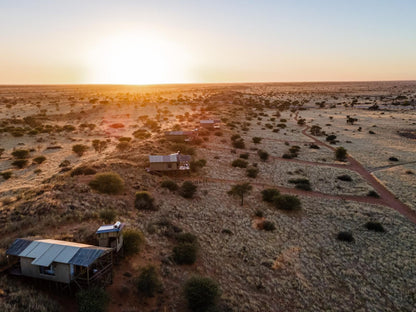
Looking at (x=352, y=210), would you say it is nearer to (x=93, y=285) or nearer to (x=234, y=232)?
(x=234, y=232)

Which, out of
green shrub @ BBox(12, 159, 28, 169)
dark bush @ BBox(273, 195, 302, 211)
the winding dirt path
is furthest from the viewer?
green shrub @ BBox(12, 159, 28, 169)

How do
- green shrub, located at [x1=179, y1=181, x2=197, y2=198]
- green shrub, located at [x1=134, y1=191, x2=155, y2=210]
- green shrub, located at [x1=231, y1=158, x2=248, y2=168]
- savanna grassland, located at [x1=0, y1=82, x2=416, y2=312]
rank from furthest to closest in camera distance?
green shrub, located at [x1=231, y1=158, x2=248, y2=168] → green shrub, located at [x1=179, y1=181, x2=197, y2=198] → green shrub, located at [x1=134, y1=191, x2=155, y2=210] → savanna grassland, located at [x1=0, y1=82, x2=416, y2=312]

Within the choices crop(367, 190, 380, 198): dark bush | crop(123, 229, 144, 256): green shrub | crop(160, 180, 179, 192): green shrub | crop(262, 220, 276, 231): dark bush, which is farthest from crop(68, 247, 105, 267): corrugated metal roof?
crop(367, 190, 380, 198): dark bush

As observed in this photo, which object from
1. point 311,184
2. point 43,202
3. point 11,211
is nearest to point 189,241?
point 43,202

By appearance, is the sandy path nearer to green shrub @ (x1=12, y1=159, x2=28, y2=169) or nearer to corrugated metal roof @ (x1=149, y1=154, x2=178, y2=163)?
corrugated metal roof @ (x1=149, y1=154, x2=178, y2=163)

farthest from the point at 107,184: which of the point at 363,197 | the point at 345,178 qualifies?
the point at 345,178

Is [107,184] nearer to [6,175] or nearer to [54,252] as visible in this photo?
[54,252]

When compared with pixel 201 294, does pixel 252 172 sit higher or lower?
lower

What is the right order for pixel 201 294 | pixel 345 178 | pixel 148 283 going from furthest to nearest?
pixel 345 178 → pixel 148 283 → pixel 201 294

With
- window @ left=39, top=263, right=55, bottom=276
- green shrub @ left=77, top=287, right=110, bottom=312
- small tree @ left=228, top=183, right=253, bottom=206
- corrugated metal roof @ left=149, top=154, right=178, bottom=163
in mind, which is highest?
corrugated metal roof @ left=149, top=154, right=178, bottom=163
